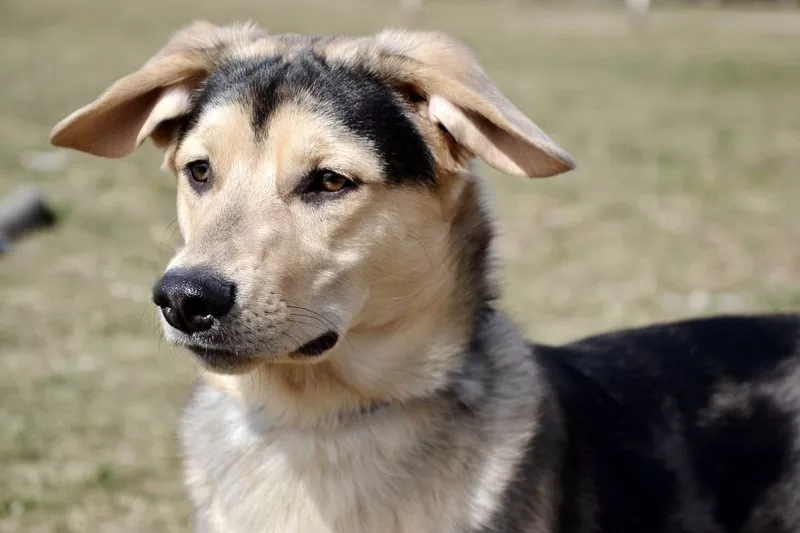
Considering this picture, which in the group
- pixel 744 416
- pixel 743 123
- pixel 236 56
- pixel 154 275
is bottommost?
pixel 743 123

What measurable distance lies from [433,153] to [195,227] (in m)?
0.82

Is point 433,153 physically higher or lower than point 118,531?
higher

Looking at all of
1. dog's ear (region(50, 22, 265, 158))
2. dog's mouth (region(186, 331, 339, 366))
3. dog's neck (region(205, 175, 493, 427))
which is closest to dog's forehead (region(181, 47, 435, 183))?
dog's ear (region(50, 22, 265, 158))

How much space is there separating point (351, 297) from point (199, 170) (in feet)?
2.24

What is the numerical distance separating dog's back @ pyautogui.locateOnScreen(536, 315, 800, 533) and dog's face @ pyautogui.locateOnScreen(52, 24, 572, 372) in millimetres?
814

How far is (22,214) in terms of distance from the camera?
29.4 ft

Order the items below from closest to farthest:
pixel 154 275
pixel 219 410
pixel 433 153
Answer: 1. pixel 433 153
2. pixel 219 410
3. pixel 154 275

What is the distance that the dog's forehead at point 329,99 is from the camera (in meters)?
3.23

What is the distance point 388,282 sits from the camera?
3.27 meters

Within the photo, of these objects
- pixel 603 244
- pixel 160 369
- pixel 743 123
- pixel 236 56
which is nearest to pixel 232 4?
pixel 743 123

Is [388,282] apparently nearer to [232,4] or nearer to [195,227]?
[195,227]

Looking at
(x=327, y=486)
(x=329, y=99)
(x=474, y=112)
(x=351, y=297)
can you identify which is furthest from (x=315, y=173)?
(x=327, y=486)

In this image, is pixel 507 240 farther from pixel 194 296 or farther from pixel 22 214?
pixel 194 296

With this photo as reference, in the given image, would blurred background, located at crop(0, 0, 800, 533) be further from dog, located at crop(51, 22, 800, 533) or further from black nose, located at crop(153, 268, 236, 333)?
black nose, located at crop(153, 268, 236, 333)
